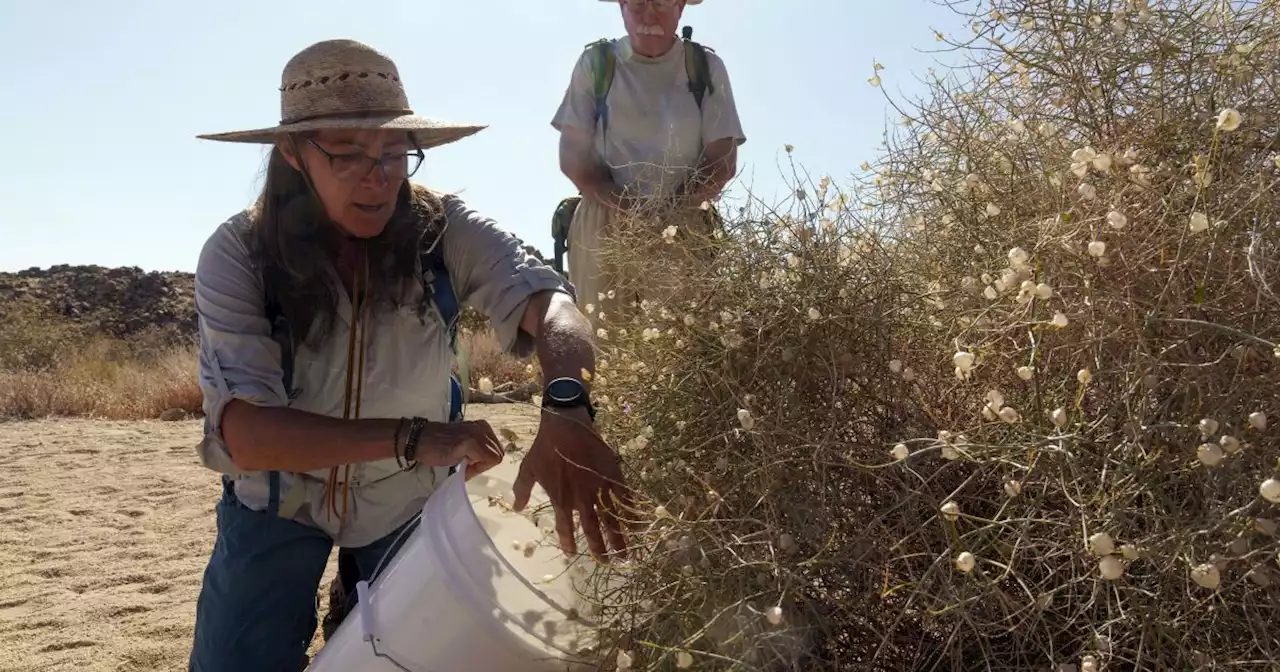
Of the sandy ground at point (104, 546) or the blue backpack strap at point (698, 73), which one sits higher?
the blue backpack strap at point (698, 73)

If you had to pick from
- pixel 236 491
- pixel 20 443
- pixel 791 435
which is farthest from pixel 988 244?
pixel 20 443

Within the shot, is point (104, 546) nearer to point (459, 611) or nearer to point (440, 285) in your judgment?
point (440, 285)

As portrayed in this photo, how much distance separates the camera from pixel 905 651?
0.98 metres

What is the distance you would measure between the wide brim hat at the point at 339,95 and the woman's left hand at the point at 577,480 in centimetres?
82

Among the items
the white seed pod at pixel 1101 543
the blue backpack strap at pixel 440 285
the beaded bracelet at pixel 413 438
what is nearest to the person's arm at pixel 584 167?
the blue backpack strap at pixel 440 285

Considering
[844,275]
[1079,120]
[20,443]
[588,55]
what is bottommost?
[20,443]

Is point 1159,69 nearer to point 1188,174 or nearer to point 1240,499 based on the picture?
point 1188,174

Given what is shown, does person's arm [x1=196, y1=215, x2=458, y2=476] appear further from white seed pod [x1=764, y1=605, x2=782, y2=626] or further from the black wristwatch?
white seed pod [x1=764, y1=605, x2=782, y2=626]

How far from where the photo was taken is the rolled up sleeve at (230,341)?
1727 millimetres

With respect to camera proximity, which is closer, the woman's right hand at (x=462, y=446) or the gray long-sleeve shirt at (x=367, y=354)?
the woman's right hand at (x=462, y=446)

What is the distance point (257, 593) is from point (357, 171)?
0.93m

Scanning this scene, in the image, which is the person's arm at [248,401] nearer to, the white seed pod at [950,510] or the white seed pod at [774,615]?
the white seed pod at [774,615]

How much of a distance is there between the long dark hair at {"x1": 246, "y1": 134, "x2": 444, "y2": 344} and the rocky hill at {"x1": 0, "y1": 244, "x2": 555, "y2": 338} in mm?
17124

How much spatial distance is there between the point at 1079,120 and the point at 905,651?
0.65 meters
